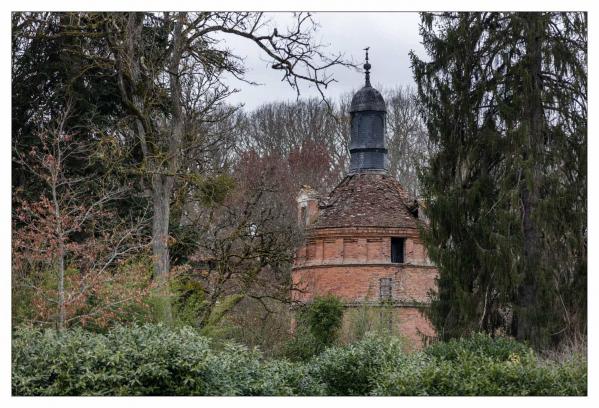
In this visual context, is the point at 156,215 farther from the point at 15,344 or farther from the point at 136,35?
the point at 15,344

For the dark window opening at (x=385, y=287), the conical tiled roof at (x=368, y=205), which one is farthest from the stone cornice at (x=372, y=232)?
the dark window opening at (x=385, y=287)

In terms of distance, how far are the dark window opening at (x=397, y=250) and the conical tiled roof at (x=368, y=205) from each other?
22.9 inches

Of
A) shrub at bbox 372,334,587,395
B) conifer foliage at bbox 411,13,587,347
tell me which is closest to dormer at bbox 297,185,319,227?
conifer foliage at bbox 411,13,587,347

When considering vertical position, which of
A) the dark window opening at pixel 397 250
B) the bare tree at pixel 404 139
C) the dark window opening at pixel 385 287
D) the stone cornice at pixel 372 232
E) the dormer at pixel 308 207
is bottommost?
the dark window opening at pixel 385 287

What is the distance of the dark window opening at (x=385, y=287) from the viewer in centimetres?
3122

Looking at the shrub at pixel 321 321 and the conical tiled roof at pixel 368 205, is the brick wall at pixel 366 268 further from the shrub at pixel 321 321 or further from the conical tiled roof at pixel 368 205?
the shrub at pixel 321 321

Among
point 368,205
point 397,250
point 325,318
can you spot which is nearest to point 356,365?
point 325,318

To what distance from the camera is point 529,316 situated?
1881 centimetres

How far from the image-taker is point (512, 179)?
19.3 metres

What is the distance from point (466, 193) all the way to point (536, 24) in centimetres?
384

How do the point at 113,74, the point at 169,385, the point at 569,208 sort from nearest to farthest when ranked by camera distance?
the point at 169,385 → the point at 569,208 → the point at 113,74

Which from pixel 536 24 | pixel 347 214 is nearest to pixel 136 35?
pixel 536 24

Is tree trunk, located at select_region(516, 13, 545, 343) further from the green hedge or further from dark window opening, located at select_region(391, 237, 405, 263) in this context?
dark window opening, located at select_region(391, 237, 405, 263)

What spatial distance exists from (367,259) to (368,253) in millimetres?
209
